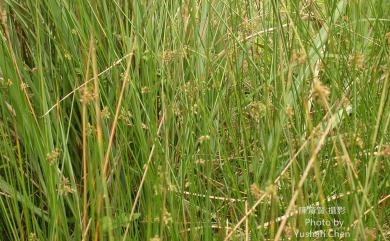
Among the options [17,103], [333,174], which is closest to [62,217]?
[17,103]

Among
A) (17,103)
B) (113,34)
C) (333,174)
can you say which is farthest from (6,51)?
(333,174)

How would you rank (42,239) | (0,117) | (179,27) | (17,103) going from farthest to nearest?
1. (179,27)
2. (0,117)
3. (17,103)
4. (42,239)

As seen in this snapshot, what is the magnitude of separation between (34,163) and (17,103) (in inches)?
6.3

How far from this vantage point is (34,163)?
62.1 inches

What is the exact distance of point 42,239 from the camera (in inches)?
56.0

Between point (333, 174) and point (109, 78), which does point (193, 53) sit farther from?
point (333, 174)

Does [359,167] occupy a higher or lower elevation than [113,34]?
lower

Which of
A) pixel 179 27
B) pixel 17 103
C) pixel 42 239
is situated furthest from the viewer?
pixel 179 27

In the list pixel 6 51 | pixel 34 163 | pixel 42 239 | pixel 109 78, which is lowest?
pixel 42 239

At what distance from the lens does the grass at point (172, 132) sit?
133 cm

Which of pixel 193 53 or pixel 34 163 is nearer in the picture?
pixel 34 163

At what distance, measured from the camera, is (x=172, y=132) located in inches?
61.0

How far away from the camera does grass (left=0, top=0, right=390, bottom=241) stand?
4.37 feet

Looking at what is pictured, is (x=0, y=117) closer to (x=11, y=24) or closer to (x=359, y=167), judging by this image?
(x=11, y=24)
